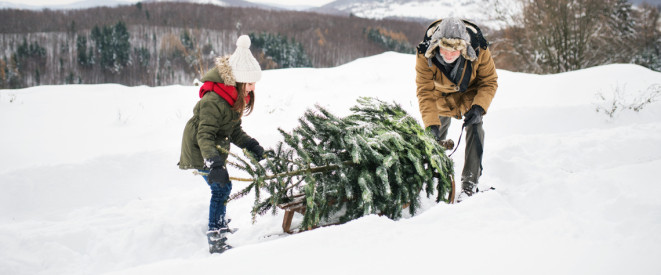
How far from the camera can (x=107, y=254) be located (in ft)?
10.3

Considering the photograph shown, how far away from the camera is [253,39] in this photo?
240 ft

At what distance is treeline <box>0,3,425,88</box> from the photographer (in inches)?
Answer: 2805

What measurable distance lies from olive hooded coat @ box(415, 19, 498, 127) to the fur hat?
0.26 feet

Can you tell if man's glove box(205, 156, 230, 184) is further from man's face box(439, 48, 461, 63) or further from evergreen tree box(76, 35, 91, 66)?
evergreen tree box(76, 35, 91, 66)

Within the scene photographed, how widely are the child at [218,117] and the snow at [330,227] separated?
39cm

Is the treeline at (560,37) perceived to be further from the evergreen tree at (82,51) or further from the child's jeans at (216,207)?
the evergreen tree at (82,51)

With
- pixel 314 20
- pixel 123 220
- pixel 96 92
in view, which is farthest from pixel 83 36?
pixel 123 220

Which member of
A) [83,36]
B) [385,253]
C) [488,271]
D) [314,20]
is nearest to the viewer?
[488,271]

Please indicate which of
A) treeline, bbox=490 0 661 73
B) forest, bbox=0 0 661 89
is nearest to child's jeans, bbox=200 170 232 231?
forest, bbox=0 0 661 89

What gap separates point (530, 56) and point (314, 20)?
86.4m

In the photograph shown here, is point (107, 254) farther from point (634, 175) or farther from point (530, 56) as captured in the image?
point (530, 56)

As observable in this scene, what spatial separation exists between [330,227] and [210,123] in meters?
1.50

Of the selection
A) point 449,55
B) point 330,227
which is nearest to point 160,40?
point 449,55

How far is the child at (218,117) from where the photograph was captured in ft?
9.20
